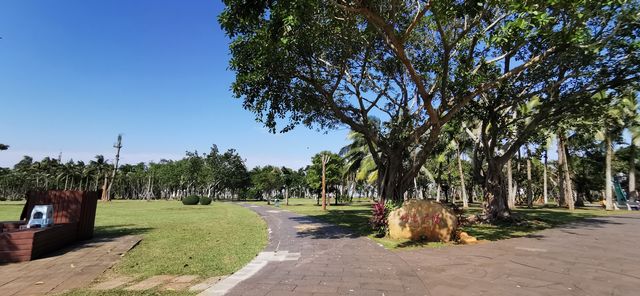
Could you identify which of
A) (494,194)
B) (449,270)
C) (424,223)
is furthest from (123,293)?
(494,194)

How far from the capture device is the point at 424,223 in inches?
464

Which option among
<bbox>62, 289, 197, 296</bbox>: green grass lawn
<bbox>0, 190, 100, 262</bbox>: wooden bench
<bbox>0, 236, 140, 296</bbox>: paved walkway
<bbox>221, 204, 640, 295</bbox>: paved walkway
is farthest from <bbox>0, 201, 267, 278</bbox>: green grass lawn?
<bbox>0, 190, 100, 262</bbox>: wooden bench

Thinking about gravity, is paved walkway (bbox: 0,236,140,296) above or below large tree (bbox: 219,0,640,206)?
below

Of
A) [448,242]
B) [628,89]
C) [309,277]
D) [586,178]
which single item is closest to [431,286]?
[309,277]

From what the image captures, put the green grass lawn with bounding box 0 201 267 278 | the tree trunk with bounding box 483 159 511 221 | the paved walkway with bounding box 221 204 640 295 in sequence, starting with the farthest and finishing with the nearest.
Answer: the tree trunk with bounding box 483 159 511 221 → the green grass lawn with bounding box 0 201 267 278 → the paved walkway with bounding box 221 204 640 295

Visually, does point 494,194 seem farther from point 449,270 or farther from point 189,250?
point 189,250

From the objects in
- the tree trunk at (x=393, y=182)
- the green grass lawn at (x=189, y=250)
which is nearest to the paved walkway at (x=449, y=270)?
the green grass lawn at (x=189, y=250)

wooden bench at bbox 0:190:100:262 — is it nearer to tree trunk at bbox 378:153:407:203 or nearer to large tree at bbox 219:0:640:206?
large tree at bbox 219:0:640:206

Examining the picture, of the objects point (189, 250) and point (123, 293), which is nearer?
point (123, 293)

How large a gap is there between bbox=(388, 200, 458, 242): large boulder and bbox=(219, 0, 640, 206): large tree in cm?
315

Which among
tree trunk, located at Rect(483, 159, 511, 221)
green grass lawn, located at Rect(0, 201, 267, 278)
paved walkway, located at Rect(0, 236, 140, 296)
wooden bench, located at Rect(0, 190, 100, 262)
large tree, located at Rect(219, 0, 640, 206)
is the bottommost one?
paved walkway, located at Rect(0, 236, 140, 296)

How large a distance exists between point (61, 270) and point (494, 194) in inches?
735

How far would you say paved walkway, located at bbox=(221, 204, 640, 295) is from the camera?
6.17m

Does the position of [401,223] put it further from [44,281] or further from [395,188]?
[44,281]
